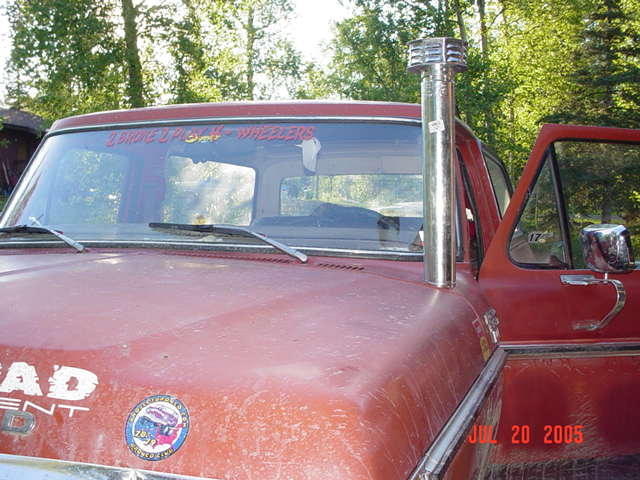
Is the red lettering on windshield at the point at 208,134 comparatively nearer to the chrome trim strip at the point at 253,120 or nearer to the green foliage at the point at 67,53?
the chrome trim strip at the point at 253,120

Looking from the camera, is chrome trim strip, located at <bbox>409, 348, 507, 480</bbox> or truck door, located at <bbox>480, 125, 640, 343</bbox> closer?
chrome trim strip, located at <bbox>409, 348, 507, 480</bbox>

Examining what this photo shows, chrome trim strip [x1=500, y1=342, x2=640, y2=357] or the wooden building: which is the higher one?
the wooden building

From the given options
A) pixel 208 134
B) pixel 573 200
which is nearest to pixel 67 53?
pixel 208 134

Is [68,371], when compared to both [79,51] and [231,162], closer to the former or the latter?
[231,162]

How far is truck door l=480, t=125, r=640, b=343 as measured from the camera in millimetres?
2387

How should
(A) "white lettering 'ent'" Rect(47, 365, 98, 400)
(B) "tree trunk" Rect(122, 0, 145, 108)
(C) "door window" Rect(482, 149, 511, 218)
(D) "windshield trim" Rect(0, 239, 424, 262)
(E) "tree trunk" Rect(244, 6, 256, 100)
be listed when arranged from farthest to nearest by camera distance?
(E) "tree trunk" Rect(244, 6, 256, 100)
(B) "tree trunk" Rect(122, 0, 145, 108)
(C) "door window" Rect(482, 149, 511, 218)
(D) "windshield trim" Rect(0, 239, 424, 262)
(A) "white lettering 'ent'" Rect(47, 365, 98, 400)

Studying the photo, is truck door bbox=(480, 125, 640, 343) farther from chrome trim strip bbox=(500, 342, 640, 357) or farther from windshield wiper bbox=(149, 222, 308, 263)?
windshield wiper bbox=(149, 222, 308, 263)

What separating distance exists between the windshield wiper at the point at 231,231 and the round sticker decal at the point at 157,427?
42.4 inches

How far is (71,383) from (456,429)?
2.68 feet

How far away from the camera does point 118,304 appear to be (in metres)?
1.64

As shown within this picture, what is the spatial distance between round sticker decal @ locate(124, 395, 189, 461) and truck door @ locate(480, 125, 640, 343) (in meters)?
1.42
